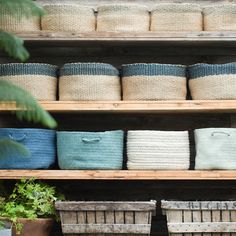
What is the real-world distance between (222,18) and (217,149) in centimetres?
85

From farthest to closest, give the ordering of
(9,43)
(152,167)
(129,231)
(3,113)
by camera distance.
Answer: (3,113) → (152,167) → (129,231) → (9,43)

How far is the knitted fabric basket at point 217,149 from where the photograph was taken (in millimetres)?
3104

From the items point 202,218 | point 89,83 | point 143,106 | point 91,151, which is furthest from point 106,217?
point 89,83

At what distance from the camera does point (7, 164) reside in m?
3.15

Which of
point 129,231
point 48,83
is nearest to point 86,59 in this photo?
point 48,83

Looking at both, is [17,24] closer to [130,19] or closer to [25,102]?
[130,19]

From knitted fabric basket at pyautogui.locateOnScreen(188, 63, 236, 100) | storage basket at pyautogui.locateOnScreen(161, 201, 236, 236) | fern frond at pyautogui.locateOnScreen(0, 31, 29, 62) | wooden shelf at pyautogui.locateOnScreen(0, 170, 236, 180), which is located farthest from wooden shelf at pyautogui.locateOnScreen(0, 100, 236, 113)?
fern frond at pyautogui.locateOnScreen(0, 31, 29, 62)

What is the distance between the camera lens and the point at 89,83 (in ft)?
10.5

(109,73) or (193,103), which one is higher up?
(109,73)

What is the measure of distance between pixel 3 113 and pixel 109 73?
0.88m

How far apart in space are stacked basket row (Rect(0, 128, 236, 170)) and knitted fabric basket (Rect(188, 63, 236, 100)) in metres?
0.22

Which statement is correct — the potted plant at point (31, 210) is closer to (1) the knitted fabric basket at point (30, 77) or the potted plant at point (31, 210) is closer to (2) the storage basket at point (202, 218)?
(1) the knitted fabric basket at point (30, 77)

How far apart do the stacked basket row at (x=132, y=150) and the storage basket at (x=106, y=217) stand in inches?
10.9

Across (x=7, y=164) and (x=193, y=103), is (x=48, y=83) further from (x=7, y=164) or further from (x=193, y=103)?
(x=193, y=103)
